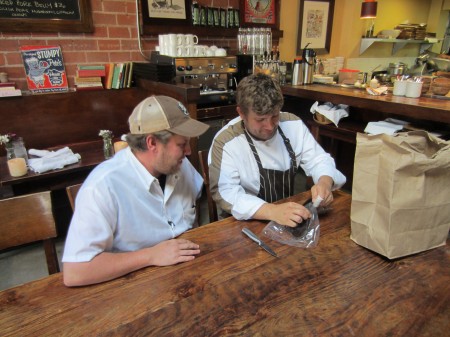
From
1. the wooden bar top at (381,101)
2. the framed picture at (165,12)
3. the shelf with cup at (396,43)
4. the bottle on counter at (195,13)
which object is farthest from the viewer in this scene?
the shelf with cup at (396,43)

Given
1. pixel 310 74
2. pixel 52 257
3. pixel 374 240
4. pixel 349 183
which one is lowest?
pixel 349 183

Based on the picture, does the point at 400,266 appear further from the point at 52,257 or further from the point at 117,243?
the point at 52,257

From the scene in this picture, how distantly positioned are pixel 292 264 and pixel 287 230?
0.19 m

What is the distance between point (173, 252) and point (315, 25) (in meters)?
4.38

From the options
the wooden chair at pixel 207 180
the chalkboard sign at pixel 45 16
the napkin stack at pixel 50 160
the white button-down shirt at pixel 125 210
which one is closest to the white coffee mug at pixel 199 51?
the chalkboard sign at pixel 45 16

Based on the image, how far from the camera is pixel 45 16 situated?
2725mm

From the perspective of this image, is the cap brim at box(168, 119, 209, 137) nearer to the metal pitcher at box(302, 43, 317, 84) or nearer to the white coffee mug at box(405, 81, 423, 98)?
the white coffee mug at box(405, 81, 423, 98)

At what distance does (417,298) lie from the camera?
89cm

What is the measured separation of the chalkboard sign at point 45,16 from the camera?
258cm

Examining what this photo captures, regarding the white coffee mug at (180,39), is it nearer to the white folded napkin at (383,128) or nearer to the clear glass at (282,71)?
the clear glass at (282,71)

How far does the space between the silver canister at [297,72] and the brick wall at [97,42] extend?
1470 millimetres

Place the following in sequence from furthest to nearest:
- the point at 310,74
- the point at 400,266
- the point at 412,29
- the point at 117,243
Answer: the point at 412,29
the point at 310,74
the point at 117,243
the point at 400,266

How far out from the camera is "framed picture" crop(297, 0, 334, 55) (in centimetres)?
434

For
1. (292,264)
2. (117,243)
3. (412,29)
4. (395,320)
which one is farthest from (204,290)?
(412,29)
